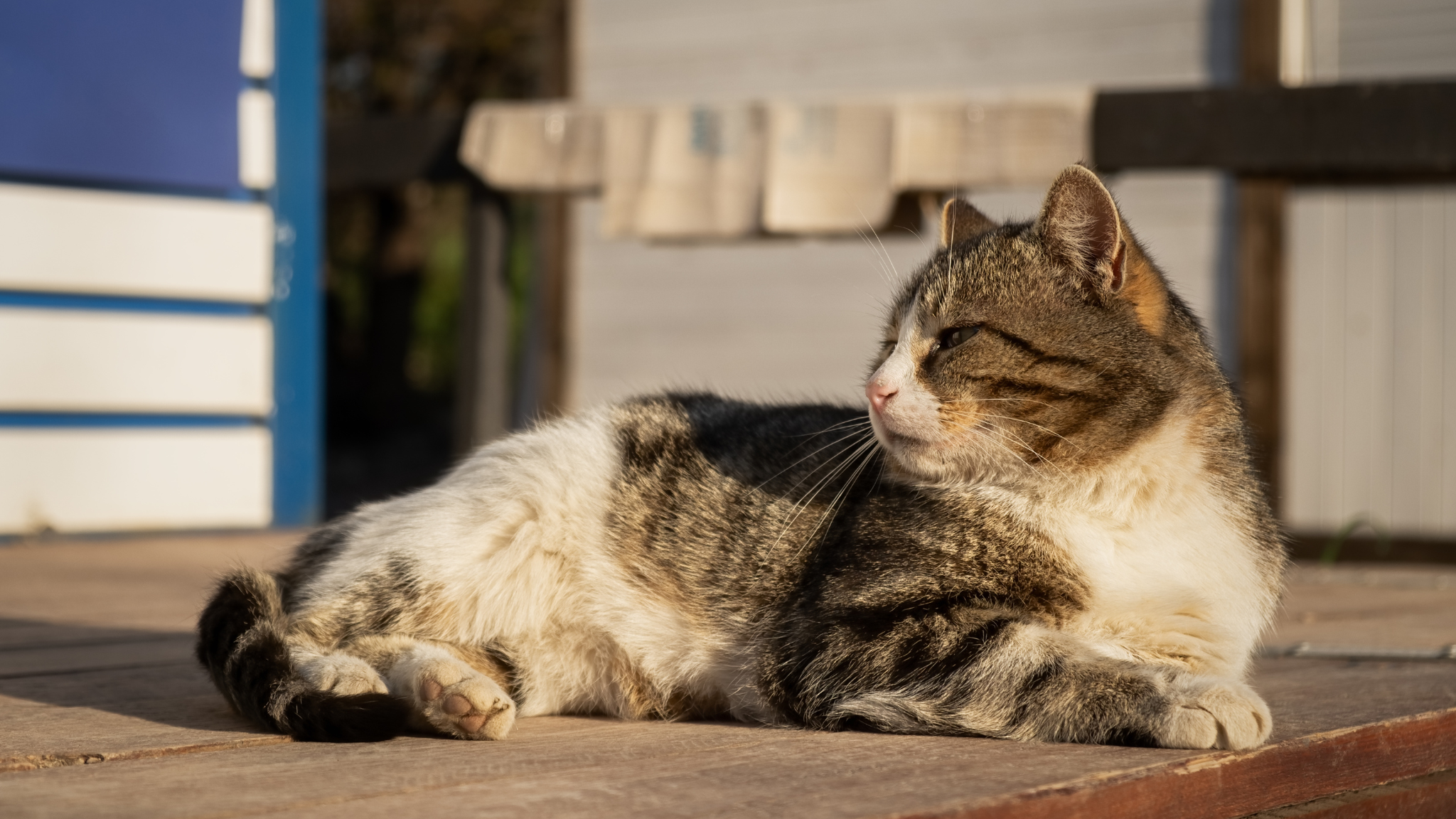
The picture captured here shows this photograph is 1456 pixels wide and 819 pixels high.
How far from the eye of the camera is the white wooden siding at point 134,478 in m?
5.04

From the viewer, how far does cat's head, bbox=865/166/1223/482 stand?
93.9 inches

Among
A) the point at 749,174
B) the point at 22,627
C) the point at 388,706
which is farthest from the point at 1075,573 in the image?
the point at 749,174

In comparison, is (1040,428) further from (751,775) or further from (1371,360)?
(1371,360)

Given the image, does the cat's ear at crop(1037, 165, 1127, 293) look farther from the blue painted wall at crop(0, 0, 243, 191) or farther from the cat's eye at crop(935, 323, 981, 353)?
the blue painted wall at crop(0, 0, 243, 191)

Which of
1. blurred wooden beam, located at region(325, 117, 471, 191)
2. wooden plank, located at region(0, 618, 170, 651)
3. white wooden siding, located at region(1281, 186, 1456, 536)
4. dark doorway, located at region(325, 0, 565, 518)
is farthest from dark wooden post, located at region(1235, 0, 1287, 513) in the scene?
dark doorway, located at region(325, 0, 565, 518)

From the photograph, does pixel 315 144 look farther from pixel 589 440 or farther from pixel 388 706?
pixel 388 706

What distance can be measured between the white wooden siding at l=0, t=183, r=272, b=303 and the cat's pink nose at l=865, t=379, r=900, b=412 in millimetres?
3722

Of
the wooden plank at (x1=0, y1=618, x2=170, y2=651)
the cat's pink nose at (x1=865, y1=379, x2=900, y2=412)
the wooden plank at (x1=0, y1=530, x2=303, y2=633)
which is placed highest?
the cat's pink nose at (x1=865, y1=379, x2=900, y2=412)

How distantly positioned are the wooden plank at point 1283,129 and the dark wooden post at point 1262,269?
2.12m

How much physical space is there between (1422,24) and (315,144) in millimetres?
4856

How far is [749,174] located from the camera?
17.5ft

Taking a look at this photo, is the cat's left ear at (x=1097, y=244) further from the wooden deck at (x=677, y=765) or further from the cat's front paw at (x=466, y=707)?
the cat's front paw at (x=466, y=707)

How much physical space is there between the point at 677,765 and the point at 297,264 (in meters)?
4.21

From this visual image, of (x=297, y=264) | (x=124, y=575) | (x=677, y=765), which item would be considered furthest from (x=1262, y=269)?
(x=677, y=765)
